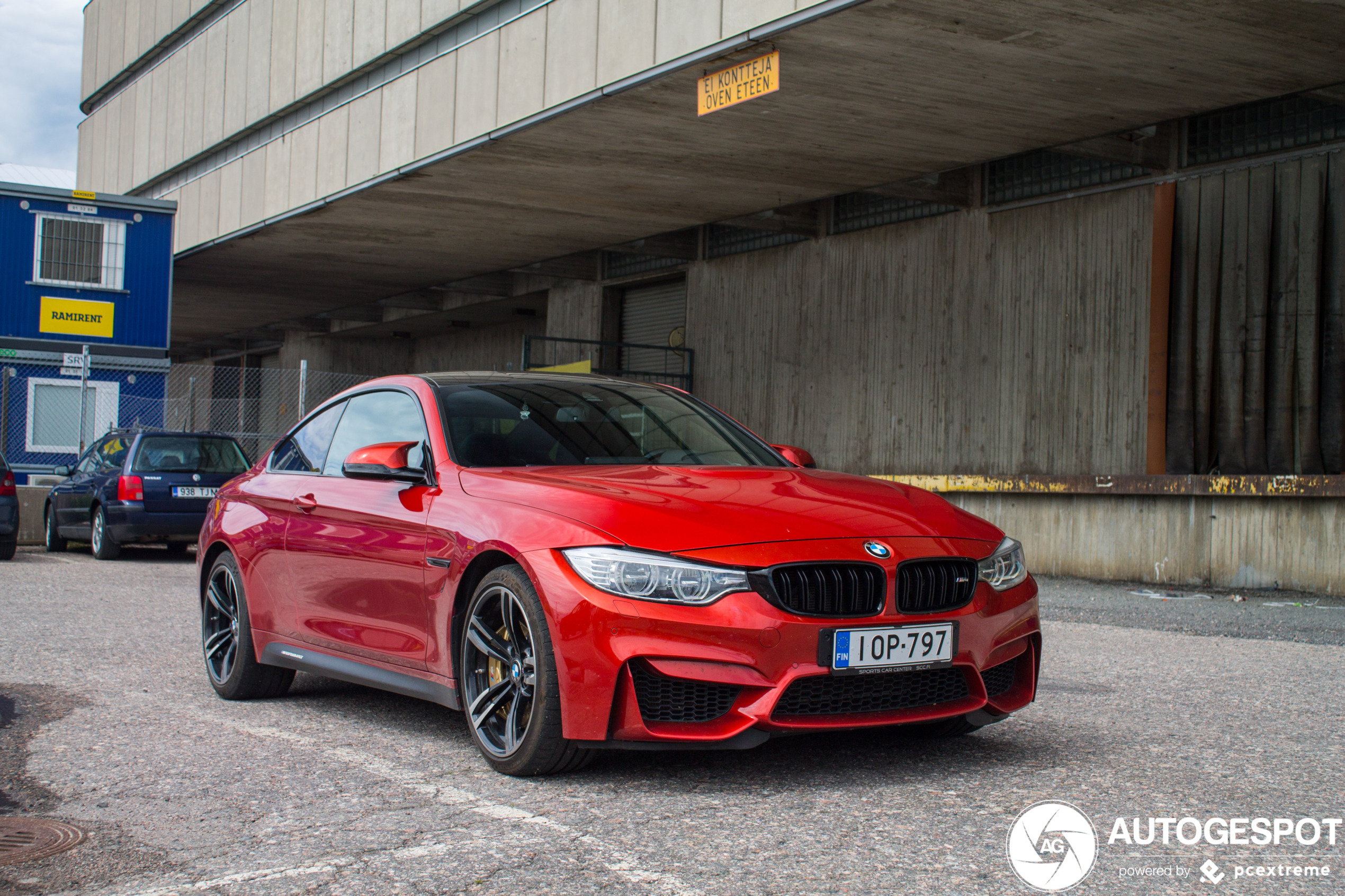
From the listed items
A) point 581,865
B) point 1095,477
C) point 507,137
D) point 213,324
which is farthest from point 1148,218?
point 213,324

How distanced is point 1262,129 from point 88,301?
18.3 metres

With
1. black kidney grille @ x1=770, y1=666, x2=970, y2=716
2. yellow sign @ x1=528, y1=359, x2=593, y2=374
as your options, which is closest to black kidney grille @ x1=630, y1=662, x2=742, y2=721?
black kidney grille @ x1=770, y1=666, x2=970, y2=716

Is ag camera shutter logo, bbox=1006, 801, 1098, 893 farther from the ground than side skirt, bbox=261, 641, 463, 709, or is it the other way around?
side skirt, bbox=261, 641, 463, 709

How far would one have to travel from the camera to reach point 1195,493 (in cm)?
1357

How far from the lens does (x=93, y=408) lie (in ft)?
70.4

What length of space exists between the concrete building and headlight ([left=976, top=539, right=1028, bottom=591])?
23.9ft

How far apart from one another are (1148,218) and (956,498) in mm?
4128

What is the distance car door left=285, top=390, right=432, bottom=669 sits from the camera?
5.01 meters

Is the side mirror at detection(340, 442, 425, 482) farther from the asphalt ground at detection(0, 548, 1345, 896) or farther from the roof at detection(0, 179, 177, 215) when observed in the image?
the roof at detection(0, 179, 177, 215)

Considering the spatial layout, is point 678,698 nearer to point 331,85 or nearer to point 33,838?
point 33,838

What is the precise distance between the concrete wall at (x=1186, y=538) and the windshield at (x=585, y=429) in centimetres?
866

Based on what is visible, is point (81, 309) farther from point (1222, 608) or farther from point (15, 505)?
point (1222, 608)

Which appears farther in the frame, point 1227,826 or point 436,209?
point 436,209

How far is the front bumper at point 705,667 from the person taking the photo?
161 inches
